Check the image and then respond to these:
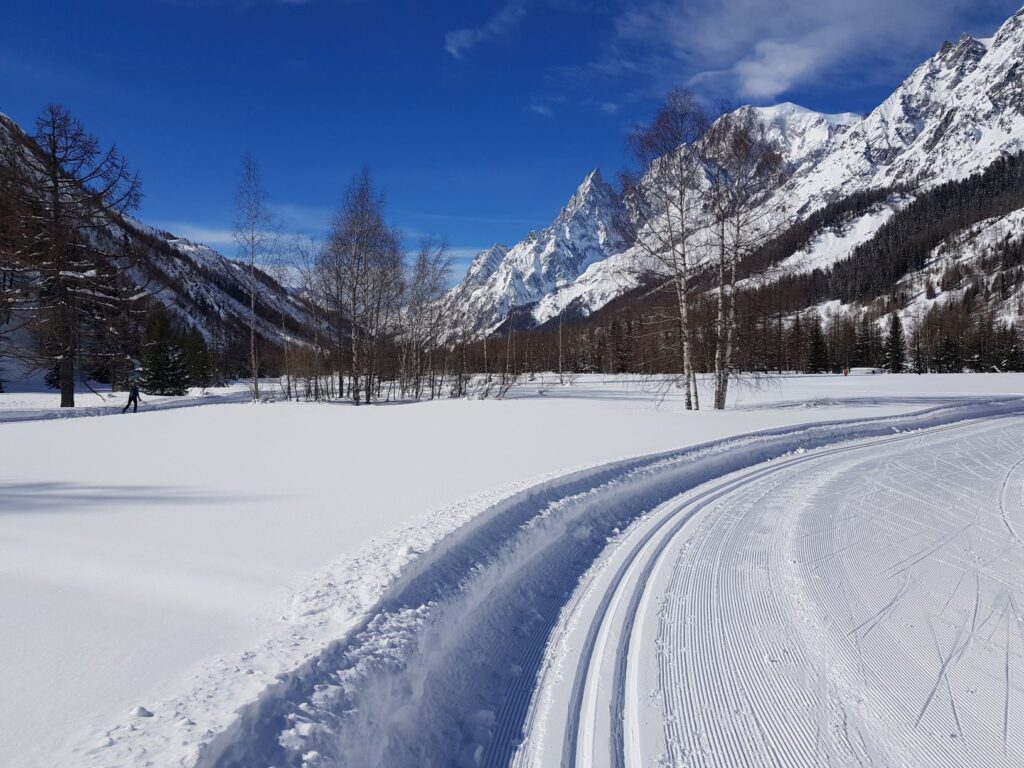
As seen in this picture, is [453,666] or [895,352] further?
[895,352]

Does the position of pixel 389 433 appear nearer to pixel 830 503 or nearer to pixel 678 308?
pixel 830 503

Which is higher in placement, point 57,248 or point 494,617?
point 57,248

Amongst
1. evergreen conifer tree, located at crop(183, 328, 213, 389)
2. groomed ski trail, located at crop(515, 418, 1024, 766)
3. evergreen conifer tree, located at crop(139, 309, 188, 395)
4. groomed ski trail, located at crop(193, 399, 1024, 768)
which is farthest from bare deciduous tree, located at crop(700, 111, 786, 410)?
evergreen conifer tree, located at crop(183, 328, 213, 389)

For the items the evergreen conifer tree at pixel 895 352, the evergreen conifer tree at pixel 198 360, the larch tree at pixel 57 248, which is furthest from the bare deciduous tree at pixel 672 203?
the evergreen conifer tree at pixel 895 352

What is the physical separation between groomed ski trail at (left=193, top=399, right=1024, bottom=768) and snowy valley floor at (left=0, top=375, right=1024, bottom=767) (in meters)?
0.01

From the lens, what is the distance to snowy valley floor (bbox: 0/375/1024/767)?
7.39 ft

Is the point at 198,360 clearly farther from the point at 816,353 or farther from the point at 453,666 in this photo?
the point at 816,353

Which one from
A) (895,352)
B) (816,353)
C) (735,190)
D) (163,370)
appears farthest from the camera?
(816,353)

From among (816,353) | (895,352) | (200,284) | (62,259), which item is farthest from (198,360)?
(895,352)

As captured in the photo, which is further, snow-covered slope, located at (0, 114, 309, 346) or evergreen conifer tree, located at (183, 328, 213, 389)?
evergreen conifer tree, located at (183, 328, 213, 389)

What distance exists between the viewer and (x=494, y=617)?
11.9 feet

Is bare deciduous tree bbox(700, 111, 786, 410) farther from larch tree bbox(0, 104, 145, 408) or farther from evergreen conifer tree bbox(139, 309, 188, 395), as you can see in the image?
evergreen conifer tree bbox(139, 309, 188, 395)

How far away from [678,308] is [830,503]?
40.0ft

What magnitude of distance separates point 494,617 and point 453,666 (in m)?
0.63
